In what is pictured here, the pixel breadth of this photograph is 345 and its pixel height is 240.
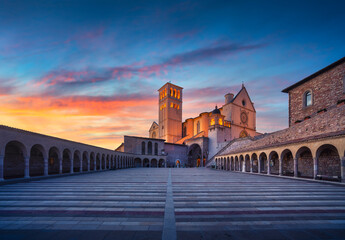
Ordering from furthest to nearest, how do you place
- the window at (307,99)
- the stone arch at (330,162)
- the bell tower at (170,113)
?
the bell tower at (170,113), the window at (307,99), the stone arch at (330,162)

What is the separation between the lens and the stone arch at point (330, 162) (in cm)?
1641

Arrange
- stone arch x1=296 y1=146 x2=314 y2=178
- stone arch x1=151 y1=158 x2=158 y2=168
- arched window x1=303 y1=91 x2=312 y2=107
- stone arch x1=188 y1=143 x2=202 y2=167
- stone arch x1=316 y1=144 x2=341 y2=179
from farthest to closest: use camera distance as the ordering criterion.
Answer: stone arch x1=188 y1=143 x2=202 y2=167 < stone arch x1=151 y1=158 x2=158 y2=168 < arched window x1=303 y1=91 x2=312 y2=107 < stone arch x1=296 y1=146 x2=314 y2=178 < stone arch x1=316 y1=144 x2=341 y2=179

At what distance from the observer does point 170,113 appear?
70.0 m

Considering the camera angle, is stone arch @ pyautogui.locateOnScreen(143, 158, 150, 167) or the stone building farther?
stone arch @ pyautogui.locateOnScreen(143, 158, 150, 167)

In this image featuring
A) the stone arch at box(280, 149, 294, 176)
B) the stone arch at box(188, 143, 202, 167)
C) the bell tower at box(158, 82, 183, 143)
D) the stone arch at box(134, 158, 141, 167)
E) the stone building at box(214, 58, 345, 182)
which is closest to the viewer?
the stone building at box(214, 58, 345, 182)

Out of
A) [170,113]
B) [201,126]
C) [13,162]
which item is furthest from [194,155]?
[13,162]

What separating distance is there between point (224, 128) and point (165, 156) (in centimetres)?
1750

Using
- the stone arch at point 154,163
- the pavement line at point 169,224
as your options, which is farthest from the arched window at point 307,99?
the stone arch at point 154,163

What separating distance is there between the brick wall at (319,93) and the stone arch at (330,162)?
8159mm

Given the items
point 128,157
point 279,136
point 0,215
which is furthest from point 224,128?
point 0,215

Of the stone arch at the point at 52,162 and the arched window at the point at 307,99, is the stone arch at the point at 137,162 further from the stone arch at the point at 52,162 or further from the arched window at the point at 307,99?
the arched window at the point at 307,99

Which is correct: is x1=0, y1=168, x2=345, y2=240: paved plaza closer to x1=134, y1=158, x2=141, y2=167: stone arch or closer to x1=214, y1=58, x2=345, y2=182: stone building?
x1=214, y1=58, x2=345, y2=182: stone building

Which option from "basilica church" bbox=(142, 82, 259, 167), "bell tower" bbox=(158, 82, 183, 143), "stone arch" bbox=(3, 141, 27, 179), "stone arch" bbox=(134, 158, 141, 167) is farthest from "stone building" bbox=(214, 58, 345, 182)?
"bell tower" bbox=(158, 82, 183, 143)

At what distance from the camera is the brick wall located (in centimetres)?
2200
